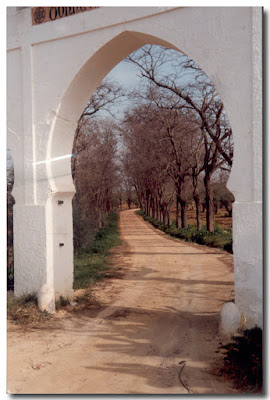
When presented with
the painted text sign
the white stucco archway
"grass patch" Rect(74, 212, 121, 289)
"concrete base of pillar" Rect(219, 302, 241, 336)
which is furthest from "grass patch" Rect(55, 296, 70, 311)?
the painted text sign

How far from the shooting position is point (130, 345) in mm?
4789

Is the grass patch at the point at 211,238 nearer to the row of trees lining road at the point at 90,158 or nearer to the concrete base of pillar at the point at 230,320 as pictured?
the row of trees lining road at the point at 90,158

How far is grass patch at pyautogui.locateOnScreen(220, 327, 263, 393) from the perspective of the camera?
12.0ft

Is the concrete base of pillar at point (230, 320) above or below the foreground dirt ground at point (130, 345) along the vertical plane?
above

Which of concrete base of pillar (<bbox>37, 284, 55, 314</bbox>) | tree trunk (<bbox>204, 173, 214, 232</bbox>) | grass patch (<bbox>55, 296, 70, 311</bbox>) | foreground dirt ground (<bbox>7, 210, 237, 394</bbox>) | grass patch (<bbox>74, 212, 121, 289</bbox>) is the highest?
tree trunk (<bbox>204, 173, 214, 232</bbox>)

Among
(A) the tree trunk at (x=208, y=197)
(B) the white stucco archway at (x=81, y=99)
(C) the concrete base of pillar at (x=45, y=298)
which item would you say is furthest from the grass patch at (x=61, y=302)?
(A) the tree trunk at (x=208, y=197)

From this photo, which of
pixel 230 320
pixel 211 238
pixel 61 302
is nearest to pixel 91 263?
pixel 61 302

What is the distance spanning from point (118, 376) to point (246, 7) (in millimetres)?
4388

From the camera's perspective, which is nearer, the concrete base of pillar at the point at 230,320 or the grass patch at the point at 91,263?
the concrete base of pillar at the point at 230,320

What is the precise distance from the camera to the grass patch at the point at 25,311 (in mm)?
5547

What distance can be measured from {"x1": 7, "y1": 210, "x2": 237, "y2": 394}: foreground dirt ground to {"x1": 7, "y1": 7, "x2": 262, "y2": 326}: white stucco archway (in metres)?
0.84

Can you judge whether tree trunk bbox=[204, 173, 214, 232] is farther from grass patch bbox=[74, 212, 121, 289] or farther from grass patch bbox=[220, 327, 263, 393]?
grass patch bbox=[220, 327, 263, 393]

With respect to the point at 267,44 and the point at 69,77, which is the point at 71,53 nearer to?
the point at 69,77

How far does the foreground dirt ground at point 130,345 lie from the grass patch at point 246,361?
132mm
